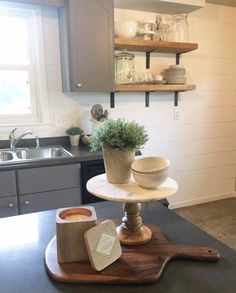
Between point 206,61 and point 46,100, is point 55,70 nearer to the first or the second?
point 46,100

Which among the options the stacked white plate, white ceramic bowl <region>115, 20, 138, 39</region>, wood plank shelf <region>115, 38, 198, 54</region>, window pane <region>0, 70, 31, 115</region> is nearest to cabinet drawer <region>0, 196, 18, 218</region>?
window pane <region>0, 70, 31, 115</region>

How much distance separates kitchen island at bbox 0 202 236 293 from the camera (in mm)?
690

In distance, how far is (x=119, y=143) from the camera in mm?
853

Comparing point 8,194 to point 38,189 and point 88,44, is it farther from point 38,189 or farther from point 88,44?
point 88,44

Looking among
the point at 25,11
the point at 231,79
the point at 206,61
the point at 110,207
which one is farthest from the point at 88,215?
the point at 231,79

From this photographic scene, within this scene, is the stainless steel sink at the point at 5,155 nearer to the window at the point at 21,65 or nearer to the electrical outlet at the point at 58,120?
the window at the point at 21,65

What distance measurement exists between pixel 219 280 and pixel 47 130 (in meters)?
2.23

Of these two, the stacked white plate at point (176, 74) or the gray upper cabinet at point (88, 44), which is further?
the stacked white plate at point (176, 74)

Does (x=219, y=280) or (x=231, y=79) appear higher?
(x=231, y=79)

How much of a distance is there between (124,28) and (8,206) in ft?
6.23

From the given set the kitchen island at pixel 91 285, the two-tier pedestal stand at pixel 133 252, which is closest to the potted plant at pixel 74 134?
the kitchen island at pixel 91 285

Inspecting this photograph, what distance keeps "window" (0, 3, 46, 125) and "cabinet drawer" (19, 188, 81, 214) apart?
899 mm

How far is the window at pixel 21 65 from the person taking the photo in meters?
2.46

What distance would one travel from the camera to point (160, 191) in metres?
0.83
